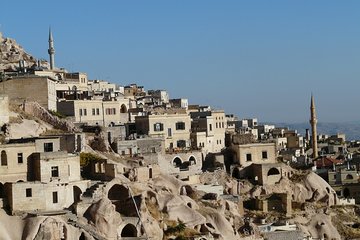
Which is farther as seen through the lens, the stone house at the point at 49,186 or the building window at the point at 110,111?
the building window at the point at 110,111

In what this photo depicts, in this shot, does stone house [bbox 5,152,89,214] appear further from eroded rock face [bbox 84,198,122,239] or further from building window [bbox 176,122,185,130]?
building window [bbox 176,122,185,130]

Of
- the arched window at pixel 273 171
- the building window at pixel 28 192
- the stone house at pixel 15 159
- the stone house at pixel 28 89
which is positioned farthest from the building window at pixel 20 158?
the arched window at pixel 273 171

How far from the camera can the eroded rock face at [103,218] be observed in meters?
47.7

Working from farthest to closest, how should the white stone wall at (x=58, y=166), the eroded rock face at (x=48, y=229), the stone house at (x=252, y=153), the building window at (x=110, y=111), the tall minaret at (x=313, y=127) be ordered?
1. the tall minaret at (x=313, y=127)
2. the building window at (x=110, y=111)
3. the stone house at (x=252, y=153)
4. the white stone wall at (x=58, y=166)
5. the eroded rock face at (x=48, y=229)

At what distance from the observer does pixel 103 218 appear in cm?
4788

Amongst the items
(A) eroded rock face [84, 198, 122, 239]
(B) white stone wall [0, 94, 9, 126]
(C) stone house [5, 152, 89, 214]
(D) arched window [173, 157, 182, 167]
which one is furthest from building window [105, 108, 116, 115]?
(A) eroded rock face [84, 198, 122, 239]

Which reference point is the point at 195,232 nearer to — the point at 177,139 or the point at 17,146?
the point at 17,146

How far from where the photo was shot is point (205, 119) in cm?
7538

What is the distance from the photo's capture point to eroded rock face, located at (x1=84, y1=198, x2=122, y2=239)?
47725 millimetres

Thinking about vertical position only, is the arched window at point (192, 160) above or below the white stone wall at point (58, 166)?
below

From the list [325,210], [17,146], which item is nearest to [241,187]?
[325,210]

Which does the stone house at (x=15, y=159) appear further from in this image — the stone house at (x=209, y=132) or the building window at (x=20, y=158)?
the stone house at (x=209, y=132)

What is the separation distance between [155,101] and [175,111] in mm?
20556

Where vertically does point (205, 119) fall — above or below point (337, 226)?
above
